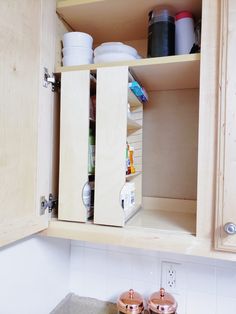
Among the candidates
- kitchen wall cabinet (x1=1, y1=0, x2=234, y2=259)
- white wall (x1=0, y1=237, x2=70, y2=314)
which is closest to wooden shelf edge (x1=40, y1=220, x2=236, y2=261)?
kitchen wall cabinet (x1=1, y1=0, x2=234, y2=259)

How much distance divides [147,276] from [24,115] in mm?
820

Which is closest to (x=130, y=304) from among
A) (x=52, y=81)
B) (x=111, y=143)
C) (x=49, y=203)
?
(x=49, y=203)

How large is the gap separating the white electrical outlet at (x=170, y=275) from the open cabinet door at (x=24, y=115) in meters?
0.55

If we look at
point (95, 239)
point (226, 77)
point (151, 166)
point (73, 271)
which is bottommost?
point (73, 271)

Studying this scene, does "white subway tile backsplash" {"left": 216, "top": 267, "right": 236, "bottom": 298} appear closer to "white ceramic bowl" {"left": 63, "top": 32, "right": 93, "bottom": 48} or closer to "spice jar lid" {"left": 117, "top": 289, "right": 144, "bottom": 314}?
"spice jar lid" {"left": 117, "top": 289, "right": 144, "bottom": 314}

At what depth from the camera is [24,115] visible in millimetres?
680

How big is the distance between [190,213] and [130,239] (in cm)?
39

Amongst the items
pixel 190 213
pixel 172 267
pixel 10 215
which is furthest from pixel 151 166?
pixel 10 215

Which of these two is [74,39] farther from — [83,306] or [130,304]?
[83,306]

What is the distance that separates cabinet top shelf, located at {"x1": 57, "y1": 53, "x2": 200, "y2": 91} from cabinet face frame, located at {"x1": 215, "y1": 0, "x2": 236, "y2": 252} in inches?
3.6

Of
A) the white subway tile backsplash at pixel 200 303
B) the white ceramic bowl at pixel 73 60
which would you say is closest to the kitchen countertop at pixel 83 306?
the white subway tile backsplash at pixel 200 303

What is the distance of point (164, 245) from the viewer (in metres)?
0.71

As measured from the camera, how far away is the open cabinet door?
2.01 ft

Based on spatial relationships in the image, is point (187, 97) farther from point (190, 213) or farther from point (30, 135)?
point (30, 135)
